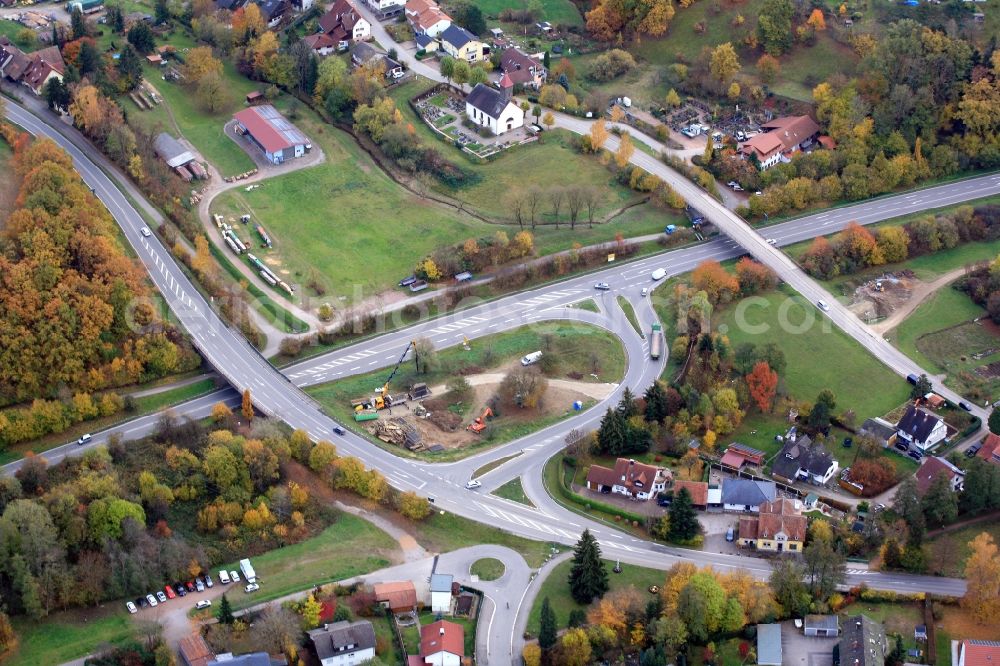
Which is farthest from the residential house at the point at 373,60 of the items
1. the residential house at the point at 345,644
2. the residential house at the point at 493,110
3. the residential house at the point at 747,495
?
the residential house at the point at 345,644

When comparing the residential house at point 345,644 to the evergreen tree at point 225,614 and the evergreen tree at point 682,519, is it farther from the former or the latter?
the evergreen tree at point 682,519

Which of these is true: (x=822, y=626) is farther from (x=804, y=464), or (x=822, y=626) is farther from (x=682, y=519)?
(x=804, y=464)

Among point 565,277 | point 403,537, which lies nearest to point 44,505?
point 403,537

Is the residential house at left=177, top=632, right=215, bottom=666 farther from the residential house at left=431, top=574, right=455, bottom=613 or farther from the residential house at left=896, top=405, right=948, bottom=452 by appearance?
the residential house at left=896, top=405, right=948, bottom=452

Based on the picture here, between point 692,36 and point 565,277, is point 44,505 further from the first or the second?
point 692,36

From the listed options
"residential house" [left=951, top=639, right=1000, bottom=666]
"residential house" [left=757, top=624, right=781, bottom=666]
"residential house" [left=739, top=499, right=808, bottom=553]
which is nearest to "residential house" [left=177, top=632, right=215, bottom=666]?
"residential house" [left=757, top=624, right=781, bottom=666]

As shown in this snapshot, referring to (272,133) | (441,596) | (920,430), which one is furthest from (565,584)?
(272,133)
